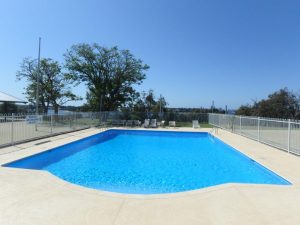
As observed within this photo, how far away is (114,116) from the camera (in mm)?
22453

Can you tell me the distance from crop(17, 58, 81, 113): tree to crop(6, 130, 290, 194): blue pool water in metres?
11.7

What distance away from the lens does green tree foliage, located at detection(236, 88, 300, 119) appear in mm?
24125

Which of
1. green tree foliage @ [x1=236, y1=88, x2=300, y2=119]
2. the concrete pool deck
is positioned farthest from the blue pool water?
green tree foliage @ [x1=236, y1=88, x2=300, y2=119]

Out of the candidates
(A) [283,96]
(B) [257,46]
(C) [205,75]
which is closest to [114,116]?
(C) [205,75]

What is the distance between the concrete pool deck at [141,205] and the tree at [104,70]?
18.5 metres

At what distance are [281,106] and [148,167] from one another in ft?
66.8

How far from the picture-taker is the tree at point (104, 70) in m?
23.0

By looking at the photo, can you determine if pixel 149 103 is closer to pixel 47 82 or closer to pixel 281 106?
pixel 47 82

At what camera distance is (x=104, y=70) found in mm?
23156

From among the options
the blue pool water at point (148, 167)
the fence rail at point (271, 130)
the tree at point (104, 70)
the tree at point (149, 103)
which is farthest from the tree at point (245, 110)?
the blue pool water at point (148, 167)

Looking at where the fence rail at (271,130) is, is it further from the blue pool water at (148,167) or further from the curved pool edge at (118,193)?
the curved pool edge at (118,193)

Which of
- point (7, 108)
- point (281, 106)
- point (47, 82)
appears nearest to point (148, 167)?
point (47, 82)

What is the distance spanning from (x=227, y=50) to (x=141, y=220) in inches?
744

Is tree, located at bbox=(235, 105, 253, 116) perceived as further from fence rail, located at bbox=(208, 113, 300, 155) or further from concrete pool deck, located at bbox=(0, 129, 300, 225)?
concrete pool deck, located at bbox=(0, 129, 300, 225)
